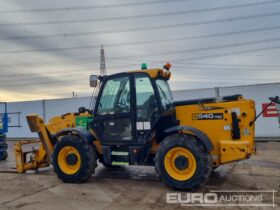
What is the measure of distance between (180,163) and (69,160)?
2.48 meters

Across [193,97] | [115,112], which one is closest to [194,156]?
[115,112]

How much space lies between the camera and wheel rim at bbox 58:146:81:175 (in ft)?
22.6

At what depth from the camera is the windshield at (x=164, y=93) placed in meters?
6.63

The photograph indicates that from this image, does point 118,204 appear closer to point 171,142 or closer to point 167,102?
point 171,142

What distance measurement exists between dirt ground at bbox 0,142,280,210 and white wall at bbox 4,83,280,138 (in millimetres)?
6455

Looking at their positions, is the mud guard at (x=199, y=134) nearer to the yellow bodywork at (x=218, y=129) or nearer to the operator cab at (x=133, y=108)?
the yellow bodywork at (x=218, y=129)

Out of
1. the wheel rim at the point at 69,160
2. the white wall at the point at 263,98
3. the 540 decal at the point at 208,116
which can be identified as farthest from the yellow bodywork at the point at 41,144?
the white wall at the point at 263,98

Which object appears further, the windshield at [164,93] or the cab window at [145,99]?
the windshield at [164,93]

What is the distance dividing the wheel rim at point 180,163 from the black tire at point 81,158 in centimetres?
169

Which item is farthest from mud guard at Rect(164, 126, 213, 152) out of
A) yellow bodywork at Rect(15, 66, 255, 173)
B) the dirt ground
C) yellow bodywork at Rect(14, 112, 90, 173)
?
yellow bodywork at Rect(14, 112, 90, 173)

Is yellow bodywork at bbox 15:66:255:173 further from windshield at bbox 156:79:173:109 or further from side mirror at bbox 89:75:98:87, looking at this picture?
side mirror at bbox 89:75:98:87

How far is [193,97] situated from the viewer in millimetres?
16031

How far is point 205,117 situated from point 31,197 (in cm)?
360

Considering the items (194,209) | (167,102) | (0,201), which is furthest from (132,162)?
(0,201)
